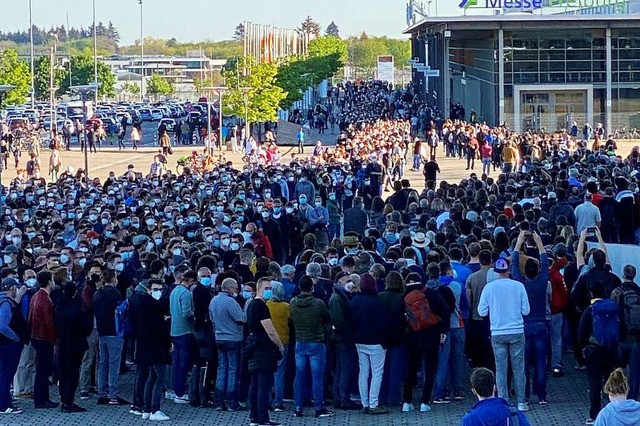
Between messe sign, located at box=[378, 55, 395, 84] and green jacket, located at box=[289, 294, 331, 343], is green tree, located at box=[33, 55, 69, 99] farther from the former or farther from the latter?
green jacket, located at box=[289, 294, 331, 343]

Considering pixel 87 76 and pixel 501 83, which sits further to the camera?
pixel 87 76

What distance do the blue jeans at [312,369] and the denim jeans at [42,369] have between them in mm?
2660

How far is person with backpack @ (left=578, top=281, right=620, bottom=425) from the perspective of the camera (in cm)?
1360

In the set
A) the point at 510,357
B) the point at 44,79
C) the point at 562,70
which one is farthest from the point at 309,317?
the point at 44,79

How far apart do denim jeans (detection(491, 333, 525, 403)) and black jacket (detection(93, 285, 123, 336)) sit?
13.1 feet

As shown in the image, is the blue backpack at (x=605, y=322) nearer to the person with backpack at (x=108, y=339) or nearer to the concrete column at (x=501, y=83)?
the person with backpack at (x=108, y=339)

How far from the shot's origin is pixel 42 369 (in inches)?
595

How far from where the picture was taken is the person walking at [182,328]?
14.8m

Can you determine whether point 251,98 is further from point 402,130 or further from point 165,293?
point 165,293

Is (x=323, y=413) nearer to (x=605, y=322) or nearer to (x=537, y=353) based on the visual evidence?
(x=537, y=353)

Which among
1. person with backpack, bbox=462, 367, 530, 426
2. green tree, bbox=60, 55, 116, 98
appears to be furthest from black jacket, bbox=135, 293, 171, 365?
green tree, bbox=60, 55, 116, 98

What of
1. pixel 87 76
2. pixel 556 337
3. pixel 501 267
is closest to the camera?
pixel 501 267

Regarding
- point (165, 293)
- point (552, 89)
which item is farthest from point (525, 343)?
point (552, 89)

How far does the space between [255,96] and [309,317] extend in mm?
57251
